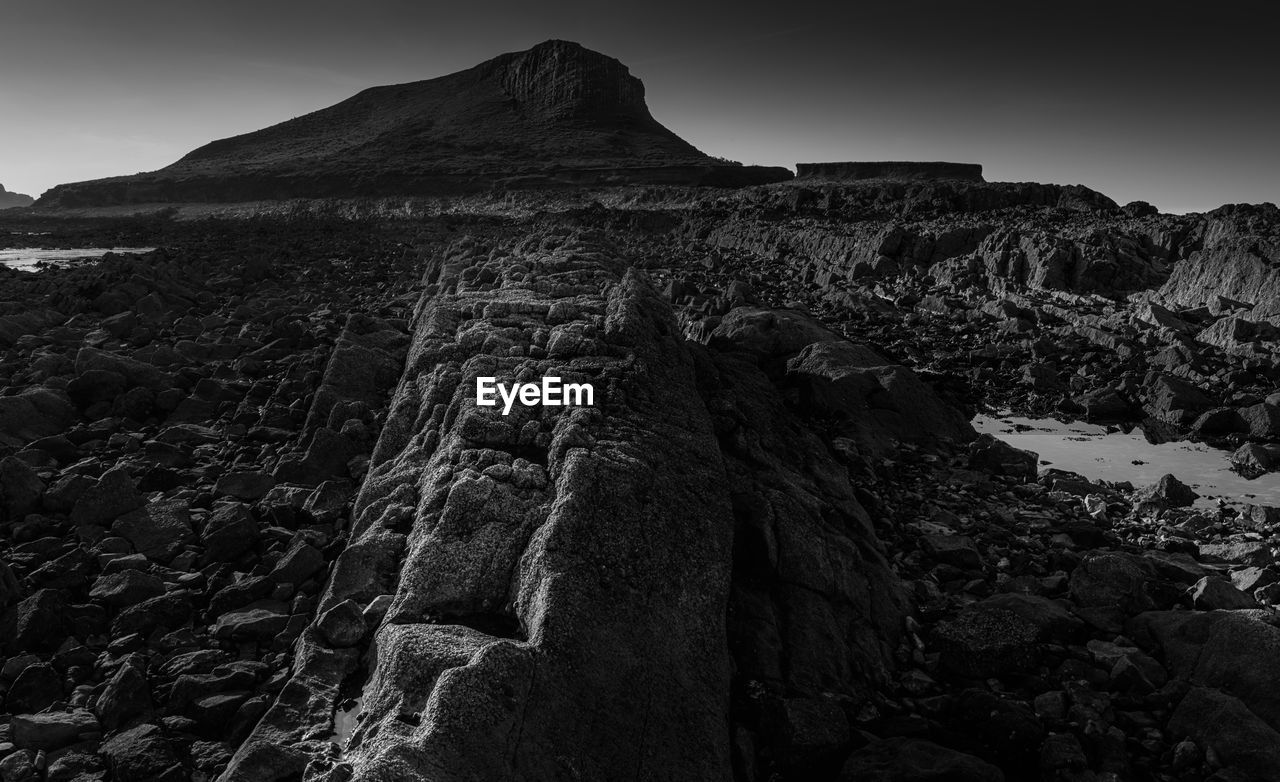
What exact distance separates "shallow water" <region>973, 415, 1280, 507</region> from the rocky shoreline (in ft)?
1.92

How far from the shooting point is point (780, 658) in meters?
6.00

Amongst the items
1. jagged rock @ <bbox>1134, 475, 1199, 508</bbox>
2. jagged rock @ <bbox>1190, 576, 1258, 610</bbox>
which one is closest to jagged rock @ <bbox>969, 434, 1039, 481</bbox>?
jagged rock @ <bbox>1134, 475, 1199, 508</bbox>

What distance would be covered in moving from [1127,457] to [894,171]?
81.9 m

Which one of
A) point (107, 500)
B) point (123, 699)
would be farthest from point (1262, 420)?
point (107, 500)

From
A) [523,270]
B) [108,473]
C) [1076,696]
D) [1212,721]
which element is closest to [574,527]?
[1076,696]

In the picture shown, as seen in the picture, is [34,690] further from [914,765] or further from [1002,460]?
[1002,460]

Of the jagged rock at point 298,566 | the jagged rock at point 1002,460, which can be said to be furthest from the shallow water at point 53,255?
the jagged rock at point 1002,460

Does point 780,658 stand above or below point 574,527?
below

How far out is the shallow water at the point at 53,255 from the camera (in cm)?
3484

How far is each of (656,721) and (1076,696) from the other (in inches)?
163

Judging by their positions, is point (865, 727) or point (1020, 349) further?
point (1020, 349)

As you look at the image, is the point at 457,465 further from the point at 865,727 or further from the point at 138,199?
the point at 138,199

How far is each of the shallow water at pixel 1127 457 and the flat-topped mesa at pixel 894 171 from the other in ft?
248

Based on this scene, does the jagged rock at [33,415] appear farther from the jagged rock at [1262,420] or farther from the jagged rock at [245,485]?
the jagged rock at [1262,420]
